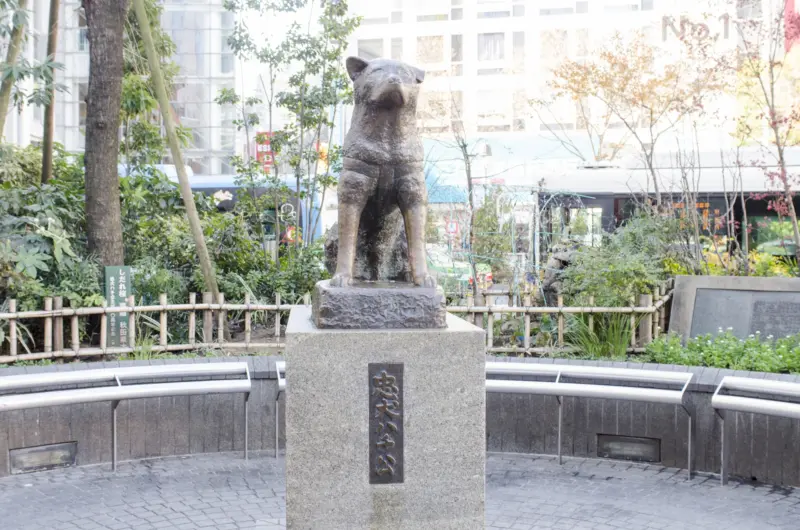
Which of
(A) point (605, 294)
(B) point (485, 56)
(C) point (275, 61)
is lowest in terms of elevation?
(A) point (605, 294)

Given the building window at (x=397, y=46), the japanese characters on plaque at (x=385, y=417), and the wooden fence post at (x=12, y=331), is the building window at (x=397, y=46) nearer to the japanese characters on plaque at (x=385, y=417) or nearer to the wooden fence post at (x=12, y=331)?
the wooden fence post at (x=12, y=331)

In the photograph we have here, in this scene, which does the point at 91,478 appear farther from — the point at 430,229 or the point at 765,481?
the point at 430,229

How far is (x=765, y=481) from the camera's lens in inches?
224

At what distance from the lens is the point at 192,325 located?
28.9 feet

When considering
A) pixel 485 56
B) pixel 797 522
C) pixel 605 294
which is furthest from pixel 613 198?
pixel 485 56

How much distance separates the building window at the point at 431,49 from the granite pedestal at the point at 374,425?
27194mm

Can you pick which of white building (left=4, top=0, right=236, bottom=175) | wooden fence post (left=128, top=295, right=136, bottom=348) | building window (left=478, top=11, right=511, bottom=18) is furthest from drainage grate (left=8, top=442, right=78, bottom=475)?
building window (left=478, top=11, right=511, bottom=18)

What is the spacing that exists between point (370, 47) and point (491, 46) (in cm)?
444

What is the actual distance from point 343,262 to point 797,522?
3.10 m

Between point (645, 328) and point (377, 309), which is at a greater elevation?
point (377, 309)

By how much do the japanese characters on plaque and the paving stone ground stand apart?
1.14 m

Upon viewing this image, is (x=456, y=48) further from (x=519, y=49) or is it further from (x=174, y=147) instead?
(x=174, y=147)

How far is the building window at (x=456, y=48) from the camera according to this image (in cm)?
3034

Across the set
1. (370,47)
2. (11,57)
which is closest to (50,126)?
(11,57)
